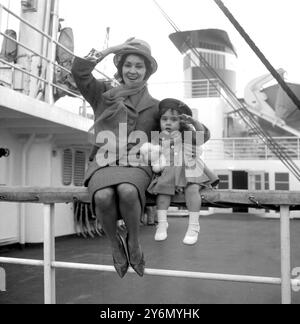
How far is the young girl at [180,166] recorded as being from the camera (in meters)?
1.87

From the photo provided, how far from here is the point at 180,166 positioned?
1954 millimetres

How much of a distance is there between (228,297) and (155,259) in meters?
1.84

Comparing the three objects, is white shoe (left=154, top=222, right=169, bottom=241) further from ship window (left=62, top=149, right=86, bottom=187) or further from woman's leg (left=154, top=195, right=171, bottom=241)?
ship window (left=62, top=149, right=86, bottom=187)

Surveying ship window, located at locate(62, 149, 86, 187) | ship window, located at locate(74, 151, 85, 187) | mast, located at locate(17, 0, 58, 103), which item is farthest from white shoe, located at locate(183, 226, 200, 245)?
ship window, located at locate(74, 151, 85, 187)

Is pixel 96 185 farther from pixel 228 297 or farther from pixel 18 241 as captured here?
pixel 18 241

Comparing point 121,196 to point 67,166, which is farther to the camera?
point 67,166

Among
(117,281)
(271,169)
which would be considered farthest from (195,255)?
(271,169)

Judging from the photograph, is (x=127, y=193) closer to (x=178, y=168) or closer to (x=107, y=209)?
(x=107, y=209)

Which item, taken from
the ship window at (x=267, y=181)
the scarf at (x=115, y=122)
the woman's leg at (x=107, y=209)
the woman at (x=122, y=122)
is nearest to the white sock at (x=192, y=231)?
the woman at (x=122, y=122)

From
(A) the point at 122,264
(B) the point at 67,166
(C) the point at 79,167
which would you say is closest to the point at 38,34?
(B) the point at 67,166

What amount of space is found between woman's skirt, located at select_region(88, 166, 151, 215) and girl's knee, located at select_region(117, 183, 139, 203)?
2 cm

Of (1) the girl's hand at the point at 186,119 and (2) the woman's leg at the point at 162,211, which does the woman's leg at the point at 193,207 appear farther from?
(1) the girl's hand at the point at 186,119

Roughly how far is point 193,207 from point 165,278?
2.48m

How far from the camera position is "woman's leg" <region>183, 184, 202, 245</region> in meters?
1.84
